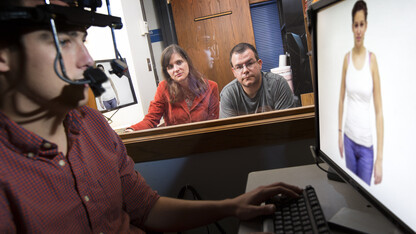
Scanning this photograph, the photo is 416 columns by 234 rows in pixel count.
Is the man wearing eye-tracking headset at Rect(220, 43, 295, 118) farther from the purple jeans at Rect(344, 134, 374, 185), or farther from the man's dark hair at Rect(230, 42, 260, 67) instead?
the purple jeans at Rect(344, 134, 374, 185)

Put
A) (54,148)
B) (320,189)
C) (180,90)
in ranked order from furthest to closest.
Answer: (180,90), (320,189), (54,148)

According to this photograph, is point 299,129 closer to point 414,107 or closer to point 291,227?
point 291,227

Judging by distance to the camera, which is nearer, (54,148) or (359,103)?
(359,103)

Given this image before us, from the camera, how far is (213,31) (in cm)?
148

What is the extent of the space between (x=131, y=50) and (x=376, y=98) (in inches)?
49.4

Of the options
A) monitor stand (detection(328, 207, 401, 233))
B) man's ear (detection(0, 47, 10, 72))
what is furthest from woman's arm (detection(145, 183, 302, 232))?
man's ear (detection(0, 47, 10, 72))

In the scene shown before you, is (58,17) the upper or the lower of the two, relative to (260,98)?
upper

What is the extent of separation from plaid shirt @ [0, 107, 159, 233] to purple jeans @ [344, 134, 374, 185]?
599 millimetres

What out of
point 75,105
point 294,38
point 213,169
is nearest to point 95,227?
point 75,105

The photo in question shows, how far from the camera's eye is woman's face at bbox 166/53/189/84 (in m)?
1.54

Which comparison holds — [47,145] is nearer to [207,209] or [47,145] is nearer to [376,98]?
[207,209]

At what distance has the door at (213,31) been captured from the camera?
56.8 inches

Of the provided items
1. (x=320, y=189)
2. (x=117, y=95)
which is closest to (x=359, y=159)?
(x=320, y=189)

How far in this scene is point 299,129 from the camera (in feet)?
4.08
